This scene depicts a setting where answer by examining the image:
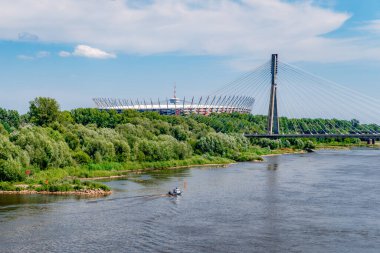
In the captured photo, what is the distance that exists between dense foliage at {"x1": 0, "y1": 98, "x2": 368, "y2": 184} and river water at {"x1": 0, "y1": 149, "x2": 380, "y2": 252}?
4165 millimetres

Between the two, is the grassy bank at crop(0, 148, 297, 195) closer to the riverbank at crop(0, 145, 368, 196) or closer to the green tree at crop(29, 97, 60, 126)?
the riverbank at crop(0, 145, 368, 196)

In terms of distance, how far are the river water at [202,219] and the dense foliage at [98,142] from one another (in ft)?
13.7

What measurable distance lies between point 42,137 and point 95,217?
12.1 meters

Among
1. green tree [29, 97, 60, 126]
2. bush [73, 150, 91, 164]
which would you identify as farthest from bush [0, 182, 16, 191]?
green tree [29, 97, 60, 126]

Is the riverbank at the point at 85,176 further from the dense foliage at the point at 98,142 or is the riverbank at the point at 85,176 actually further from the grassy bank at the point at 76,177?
the dense foliage at the point at 98,142

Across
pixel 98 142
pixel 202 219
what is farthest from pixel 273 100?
pixel 202 219

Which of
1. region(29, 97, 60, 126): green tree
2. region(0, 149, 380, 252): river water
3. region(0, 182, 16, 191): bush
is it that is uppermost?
region(29, 97, 60, 126): green tree

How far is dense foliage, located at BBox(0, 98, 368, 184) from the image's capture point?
29.1 meters

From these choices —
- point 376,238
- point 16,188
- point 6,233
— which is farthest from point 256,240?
point 16,188

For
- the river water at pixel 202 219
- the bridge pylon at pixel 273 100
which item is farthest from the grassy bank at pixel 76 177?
the bridge pylon at pixel 273 100

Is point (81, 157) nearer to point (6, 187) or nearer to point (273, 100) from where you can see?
point (6, 187)

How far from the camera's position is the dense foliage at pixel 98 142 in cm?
→ 2912

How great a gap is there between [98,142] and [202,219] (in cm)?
1618

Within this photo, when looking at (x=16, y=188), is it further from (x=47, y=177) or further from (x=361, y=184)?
(x=361, y=184)
